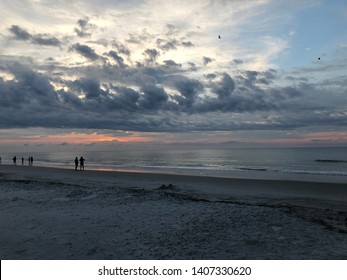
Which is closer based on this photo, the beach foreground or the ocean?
the beach foreground

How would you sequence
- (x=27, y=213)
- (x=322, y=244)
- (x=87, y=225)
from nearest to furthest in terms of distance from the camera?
(x=322, y=244)
(x=87, y=225)
(x=27, y=213)

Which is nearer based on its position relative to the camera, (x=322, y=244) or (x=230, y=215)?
(x=322, y=244)

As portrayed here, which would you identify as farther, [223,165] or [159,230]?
[223,165]

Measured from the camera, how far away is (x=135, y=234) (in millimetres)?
9383

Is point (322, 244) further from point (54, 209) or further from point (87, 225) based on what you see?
point (54, 209)

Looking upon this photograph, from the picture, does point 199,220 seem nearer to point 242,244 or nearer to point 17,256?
point 242,244

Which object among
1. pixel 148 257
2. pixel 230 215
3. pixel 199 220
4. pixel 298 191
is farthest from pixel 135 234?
pixel 298 191

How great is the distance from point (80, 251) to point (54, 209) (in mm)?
5634

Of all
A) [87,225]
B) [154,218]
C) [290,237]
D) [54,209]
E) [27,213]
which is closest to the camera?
[290,237]

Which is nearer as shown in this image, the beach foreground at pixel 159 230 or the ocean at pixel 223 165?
the beach foreground at pixel 159 230

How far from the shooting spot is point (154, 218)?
37.1ft

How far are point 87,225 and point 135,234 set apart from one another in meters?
2.13

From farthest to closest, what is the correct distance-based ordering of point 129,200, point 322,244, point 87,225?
point 129,200 → point 87,225 → point 322,244

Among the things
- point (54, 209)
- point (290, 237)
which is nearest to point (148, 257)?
point (290, 237)
